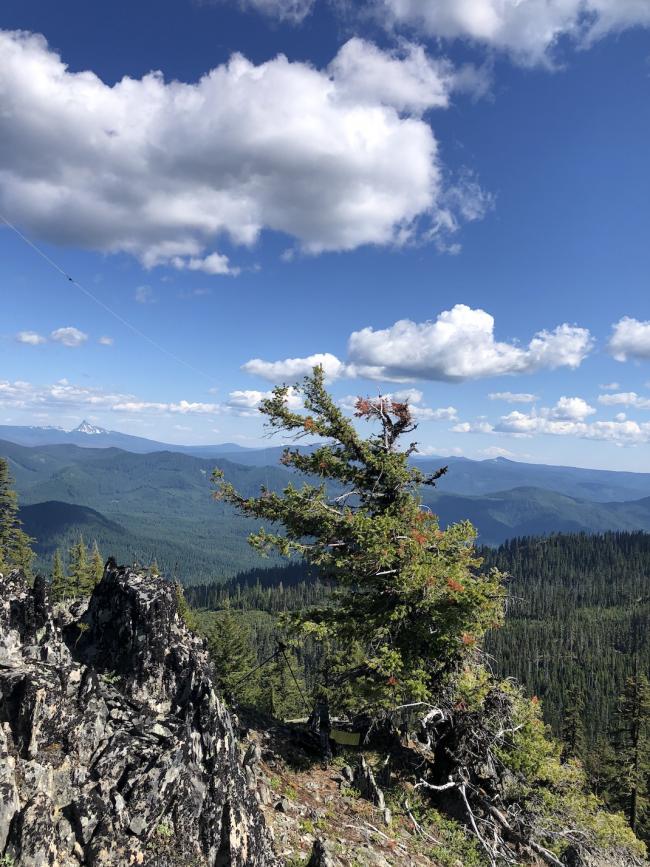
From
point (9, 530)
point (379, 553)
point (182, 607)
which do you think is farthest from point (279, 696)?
point (379, 553)

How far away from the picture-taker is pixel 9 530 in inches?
1895

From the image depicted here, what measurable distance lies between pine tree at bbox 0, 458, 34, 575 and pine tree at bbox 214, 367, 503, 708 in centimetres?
3719

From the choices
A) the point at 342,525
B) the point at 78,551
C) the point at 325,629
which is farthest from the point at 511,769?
the point at 78,551

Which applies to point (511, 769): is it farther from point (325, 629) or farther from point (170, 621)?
point (170, 621)

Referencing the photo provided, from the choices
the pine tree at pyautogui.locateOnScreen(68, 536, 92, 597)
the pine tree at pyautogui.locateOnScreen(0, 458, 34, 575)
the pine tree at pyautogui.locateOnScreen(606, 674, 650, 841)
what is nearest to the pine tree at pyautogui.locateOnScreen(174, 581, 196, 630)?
the pine tree at pyautogui.locateOnScreen(68, 536, 92, 597)

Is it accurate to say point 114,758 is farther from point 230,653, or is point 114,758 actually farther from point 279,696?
point 279,696

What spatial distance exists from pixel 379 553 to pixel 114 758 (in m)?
8.94

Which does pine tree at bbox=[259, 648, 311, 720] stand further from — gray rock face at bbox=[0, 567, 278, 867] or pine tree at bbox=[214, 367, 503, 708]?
gray rock face at bbox=[0, 567, 278, 867]

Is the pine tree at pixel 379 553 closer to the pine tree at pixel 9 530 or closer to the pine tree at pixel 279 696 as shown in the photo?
the pine tree at pixel 9 530

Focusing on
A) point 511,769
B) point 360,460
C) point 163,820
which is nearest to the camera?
point 163,820

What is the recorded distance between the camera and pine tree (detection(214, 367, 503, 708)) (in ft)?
49.7

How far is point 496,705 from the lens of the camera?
52.0ft

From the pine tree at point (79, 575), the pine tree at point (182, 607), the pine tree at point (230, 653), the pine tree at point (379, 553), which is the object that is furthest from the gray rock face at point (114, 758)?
the pine tree at point (79, 575)

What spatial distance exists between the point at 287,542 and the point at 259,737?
253 inches
